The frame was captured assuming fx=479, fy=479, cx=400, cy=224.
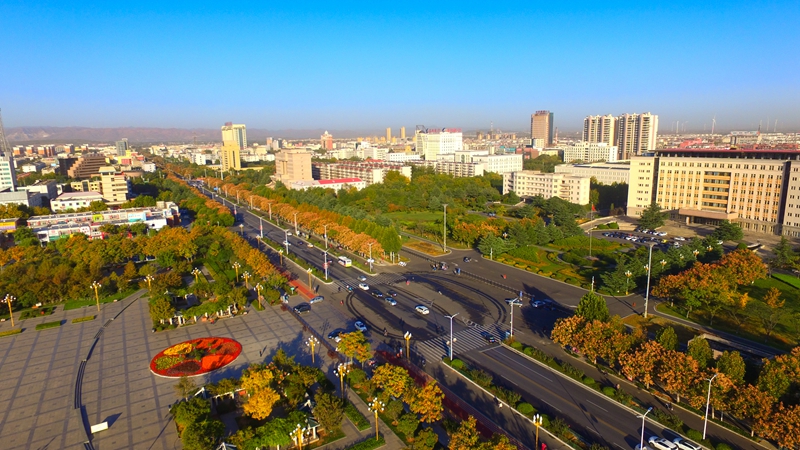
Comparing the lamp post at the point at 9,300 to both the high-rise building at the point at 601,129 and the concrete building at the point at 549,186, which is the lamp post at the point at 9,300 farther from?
the high-rise building at the point at 601,129

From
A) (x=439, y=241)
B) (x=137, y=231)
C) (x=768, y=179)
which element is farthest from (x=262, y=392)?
(x=768, y=179)

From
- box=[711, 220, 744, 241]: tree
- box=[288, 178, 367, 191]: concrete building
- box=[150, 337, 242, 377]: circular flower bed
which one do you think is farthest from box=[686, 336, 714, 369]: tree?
box=[288, 178, 367, 191]: concrete building

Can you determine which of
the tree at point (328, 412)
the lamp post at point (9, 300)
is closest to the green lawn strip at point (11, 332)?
the lamp post at point (9, 300)

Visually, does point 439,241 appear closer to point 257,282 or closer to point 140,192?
point 257,282

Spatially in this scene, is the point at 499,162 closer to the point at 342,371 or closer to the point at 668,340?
the point at 668,340

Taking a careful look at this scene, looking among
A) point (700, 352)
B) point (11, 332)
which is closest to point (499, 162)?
point (700, 352)

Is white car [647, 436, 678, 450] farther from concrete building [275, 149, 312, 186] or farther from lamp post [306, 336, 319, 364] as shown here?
concrete building [275, 149, 312, 186]
